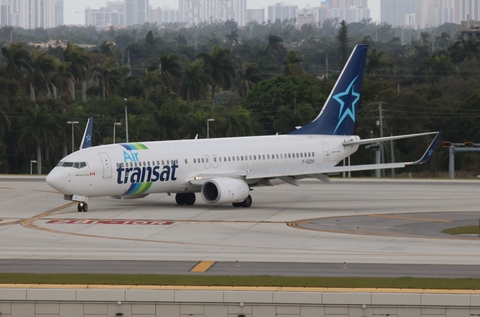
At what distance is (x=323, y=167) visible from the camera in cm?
6694

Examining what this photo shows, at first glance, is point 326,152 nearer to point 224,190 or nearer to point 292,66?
point 224,190

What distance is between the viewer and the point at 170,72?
177m

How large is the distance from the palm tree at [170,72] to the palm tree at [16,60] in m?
27.8

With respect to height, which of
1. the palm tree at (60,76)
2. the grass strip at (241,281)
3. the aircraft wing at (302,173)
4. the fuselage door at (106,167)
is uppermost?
the palm tree at (60,76)

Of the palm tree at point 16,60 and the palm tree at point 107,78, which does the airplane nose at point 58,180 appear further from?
the palm tree at point 107,78

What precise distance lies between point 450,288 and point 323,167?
36.5 meters

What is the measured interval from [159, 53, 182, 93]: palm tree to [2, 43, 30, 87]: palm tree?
2779 centimetres

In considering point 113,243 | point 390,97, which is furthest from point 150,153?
point 390,97

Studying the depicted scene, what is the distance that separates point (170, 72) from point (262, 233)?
130m

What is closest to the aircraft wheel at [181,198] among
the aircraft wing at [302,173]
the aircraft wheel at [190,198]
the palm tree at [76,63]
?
the aircraft wheel at [190,198]

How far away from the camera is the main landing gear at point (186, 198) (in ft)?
204

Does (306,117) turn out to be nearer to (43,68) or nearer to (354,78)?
(43,68)

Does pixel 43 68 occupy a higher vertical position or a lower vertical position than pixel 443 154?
higher

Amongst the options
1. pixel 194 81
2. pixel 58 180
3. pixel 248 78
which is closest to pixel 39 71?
pixel 194 81
